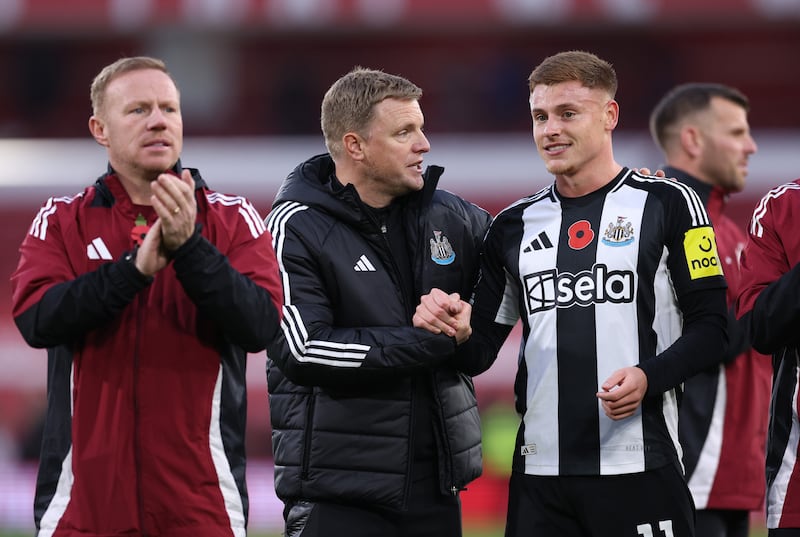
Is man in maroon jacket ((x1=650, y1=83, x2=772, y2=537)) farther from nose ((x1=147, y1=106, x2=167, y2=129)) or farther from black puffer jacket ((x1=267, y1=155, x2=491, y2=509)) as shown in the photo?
nose ((x1=147, y1=106, x2=167, y2=129))

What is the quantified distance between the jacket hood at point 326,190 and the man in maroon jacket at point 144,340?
466mm

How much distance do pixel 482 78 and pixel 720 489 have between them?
1494cm

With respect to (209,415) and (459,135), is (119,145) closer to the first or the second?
(209,415)

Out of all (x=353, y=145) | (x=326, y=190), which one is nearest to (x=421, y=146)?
(x=353, y=145)

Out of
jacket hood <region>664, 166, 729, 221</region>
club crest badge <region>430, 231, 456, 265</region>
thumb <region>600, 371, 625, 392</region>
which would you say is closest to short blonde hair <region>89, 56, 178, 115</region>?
club crest badge <region>430, 231, 456, 265</region>

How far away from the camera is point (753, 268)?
3.80 meters

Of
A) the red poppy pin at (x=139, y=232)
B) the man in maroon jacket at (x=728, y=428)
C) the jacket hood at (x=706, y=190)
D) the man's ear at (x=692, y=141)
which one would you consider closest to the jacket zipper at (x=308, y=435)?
the red poppy pin at (x=139, y=232)

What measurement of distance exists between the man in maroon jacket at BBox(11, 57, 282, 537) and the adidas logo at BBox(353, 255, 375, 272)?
42cm

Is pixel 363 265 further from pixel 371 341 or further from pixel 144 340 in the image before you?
pixel 144 340

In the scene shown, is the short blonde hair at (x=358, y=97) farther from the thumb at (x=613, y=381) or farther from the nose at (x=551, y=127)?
the thumb at (x=613, y=381)

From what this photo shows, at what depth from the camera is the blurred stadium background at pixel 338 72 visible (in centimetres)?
1730

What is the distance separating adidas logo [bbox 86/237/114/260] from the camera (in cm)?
361

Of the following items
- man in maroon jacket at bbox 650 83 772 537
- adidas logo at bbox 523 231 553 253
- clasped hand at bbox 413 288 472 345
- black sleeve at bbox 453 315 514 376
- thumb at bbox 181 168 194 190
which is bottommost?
man in maroon jacket at bbox 650 83 772 537

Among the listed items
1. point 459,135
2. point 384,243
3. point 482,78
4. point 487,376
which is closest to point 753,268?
point 384,243
